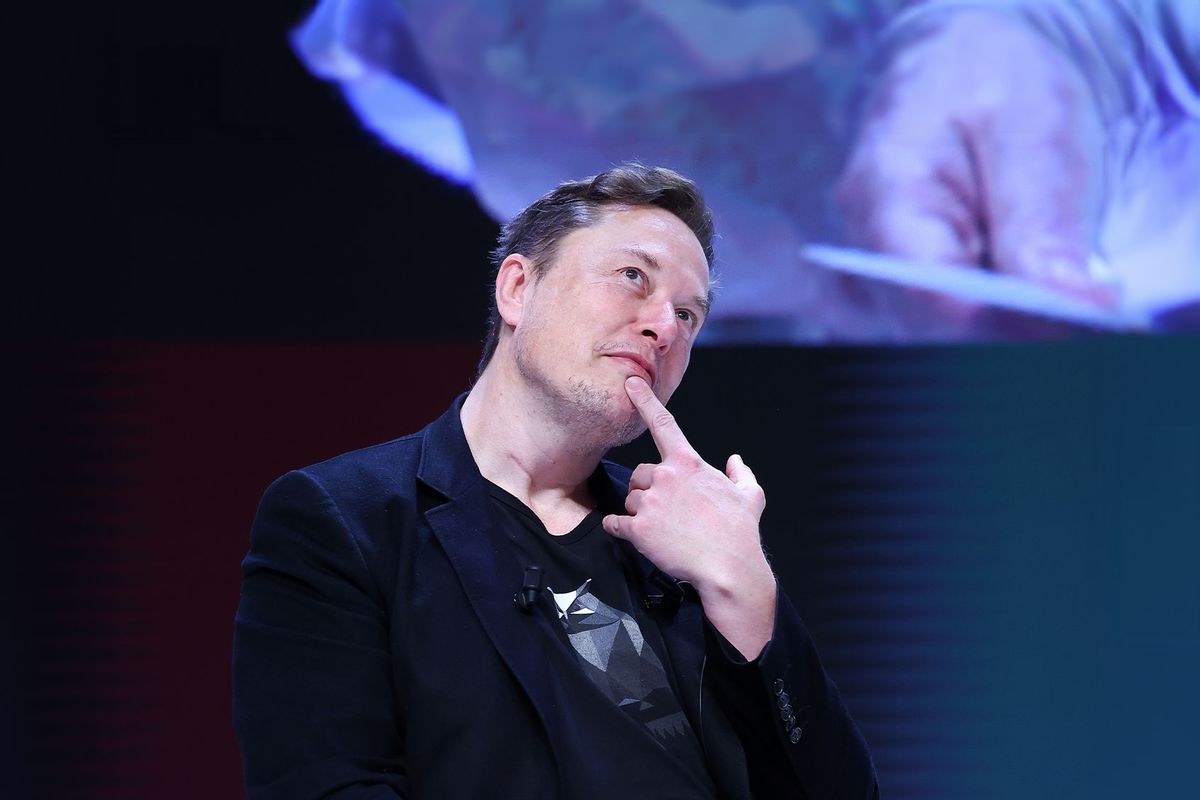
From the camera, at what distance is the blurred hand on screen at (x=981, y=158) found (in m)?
2.90

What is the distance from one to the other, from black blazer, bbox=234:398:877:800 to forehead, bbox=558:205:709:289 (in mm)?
461

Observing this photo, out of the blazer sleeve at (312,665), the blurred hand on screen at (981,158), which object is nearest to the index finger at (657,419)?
the blazer sleeve at (312,665)

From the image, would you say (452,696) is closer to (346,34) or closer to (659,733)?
(659,733)

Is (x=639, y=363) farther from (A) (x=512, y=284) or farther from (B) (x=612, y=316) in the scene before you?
(A) (x=512, y=284)

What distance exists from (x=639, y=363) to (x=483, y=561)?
443mm

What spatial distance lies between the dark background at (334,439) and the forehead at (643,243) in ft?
2.66

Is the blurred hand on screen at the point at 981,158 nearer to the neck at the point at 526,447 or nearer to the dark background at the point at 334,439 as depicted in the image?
the dark background at the point at 334,439

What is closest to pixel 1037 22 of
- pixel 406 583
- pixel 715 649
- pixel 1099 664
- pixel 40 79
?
pixel 1099 664

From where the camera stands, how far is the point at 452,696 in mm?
1628

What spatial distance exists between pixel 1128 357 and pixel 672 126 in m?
1.33

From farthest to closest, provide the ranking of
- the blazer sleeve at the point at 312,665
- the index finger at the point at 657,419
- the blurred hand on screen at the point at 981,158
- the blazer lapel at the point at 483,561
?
the blurred hand on screen at the point at 981,158 < the index finger at the point at 657,419 < the blazer lapel at the point at 483,561 < the blazer sleeve at the point at 312,665

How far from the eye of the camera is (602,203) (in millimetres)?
2102

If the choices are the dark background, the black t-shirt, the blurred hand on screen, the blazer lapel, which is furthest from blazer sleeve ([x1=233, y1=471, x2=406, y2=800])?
the blurred hand on screen

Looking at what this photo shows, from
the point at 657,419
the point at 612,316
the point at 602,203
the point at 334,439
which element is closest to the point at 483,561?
the point at 657,419
